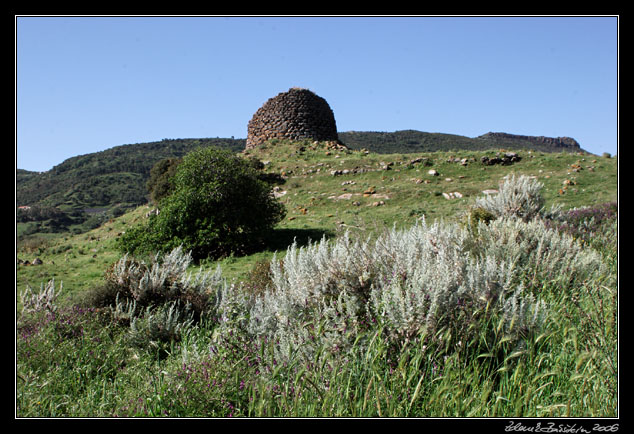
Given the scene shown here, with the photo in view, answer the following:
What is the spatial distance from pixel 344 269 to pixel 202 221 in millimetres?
8304

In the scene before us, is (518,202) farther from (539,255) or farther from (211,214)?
(211,214)

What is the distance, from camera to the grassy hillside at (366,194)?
37.5 ft

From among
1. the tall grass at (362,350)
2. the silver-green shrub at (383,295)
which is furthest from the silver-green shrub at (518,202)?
the silver-green shrub at (383,295)

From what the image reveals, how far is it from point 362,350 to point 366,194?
1361 centimetres

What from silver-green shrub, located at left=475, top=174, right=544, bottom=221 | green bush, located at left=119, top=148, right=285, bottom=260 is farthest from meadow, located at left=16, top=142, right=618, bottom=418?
green bush, located at left=119, top=148, right=285, bottom=260

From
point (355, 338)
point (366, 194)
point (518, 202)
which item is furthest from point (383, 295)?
point (366, 194)

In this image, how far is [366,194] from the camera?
53.5ft

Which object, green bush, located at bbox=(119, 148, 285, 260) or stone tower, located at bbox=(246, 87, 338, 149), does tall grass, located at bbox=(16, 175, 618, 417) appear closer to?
green bush, located at bbox=(119, 148, 285, 260)

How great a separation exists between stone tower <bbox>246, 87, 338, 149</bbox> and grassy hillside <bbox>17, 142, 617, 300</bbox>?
6.62 metres

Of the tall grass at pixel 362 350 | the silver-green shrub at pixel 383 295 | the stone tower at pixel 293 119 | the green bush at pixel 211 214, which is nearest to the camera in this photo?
the tall grass at pixel 362 350

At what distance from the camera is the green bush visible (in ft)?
36.3

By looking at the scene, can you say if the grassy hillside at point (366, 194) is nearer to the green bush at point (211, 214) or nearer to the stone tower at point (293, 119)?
the green bush at point (211, 214)

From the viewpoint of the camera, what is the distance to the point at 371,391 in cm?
245

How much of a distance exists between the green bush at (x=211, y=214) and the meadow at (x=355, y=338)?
4.61 m
